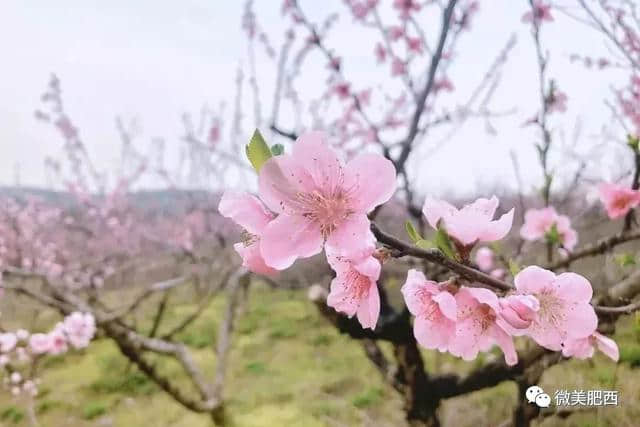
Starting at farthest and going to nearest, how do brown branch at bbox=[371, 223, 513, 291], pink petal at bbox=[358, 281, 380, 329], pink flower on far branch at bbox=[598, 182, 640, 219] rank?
1. pink flower on far branch at bbox=[598, 182, 640, 219]
2. pink petal at bbox=[358, 281, 380, 329]
3. brown branch at bbox=[371, 223, 513, 291]

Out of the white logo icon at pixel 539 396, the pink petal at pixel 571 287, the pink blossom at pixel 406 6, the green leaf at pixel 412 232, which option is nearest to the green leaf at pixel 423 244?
the green leaf at pixel 412 232

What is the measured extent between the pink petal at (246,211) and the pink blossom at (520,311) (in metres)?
0.28

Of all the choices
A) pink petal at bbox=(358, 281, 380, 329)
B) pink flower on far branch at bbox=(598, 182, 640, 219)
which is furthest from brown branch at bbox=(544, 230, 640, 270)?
pink petal at bbox=(358, 281, 380, 329)

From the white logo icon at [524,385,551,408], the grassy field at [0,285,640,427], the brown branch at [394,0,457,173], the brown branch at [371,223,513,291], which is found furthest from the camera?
the grassy field at [0,285,640,427]

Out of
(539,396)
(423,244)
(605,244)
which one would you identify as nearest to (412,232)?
(423,244)

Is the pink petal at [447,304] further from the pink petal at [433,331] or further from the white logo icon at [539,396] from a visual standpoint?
the white logo icon at [539,396]

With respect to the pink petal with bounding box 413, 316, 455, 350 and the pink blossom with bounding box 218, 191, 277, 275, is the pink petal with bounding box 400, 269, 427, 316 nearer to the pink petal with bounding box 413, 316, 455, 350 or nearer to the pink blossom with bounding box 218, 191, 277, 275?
the pink petal with bounding box 413, 316, 455, 350

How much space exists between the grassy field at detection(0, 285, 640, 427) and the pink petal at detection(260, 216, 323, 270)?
5.94ft

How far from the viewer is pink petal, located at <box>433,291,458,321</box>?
62 centimetres

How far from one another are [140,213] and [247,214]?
447 inches

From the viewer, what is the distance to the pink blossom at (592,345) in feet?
2.76

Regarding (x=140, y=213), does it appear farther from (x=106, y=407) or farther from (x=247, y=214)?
(x=247, y=214)

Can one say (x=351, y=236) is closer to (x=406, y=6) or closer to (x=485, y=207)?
(x=485, y=207)

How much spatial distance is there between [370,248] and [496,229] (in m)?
0.19
